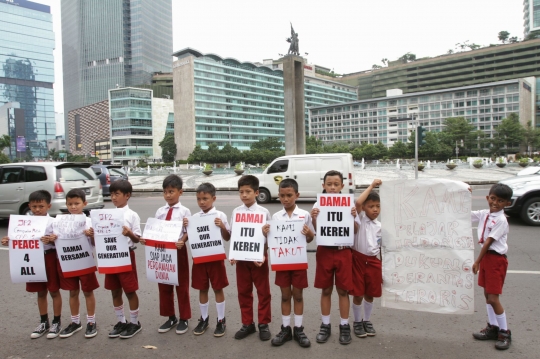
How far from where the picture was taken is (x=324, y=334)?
359 centimetres

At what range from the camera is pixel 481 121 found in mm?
113125

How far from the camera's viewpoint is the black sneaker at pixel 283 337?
3.53 meters

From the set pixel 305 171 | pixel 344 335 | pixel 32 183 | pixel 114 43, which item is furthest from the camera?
pixel 114 43

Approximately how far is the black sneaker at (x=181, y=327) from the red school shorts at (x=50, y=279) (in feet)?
4.24

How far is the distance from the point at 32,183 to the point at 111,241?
746 centimetres

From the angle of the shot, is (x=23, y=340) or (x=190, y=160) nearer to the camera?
(x=23, y=340)

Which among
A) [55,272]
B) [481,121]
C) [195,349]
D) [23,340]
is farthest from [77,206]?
[481,121]

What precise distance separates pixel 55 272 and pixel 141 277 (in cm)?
189

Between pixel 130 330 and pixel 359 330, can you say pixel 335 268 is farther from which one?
pixel 130 330

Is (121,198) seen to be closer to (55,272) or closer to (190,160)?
(55,272)

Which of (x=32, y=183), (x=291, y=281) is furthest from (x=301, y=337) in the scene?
(x=32, y=183)

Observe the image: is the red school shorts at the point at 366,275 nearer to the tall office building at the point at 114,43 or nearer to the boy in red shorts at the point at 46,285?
the boy in red shorts at the point at 46,285

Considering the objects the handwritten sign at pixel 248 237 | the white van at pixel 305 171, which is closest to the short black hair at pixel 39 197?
the handwritten sign at pixel 248 237

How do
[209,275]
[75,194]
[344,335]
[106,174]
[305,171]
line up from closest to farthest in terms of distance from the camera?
1. [344,335]
2. [209,275]
3. [75,194]
4. [305,171]
5. [106,174]
